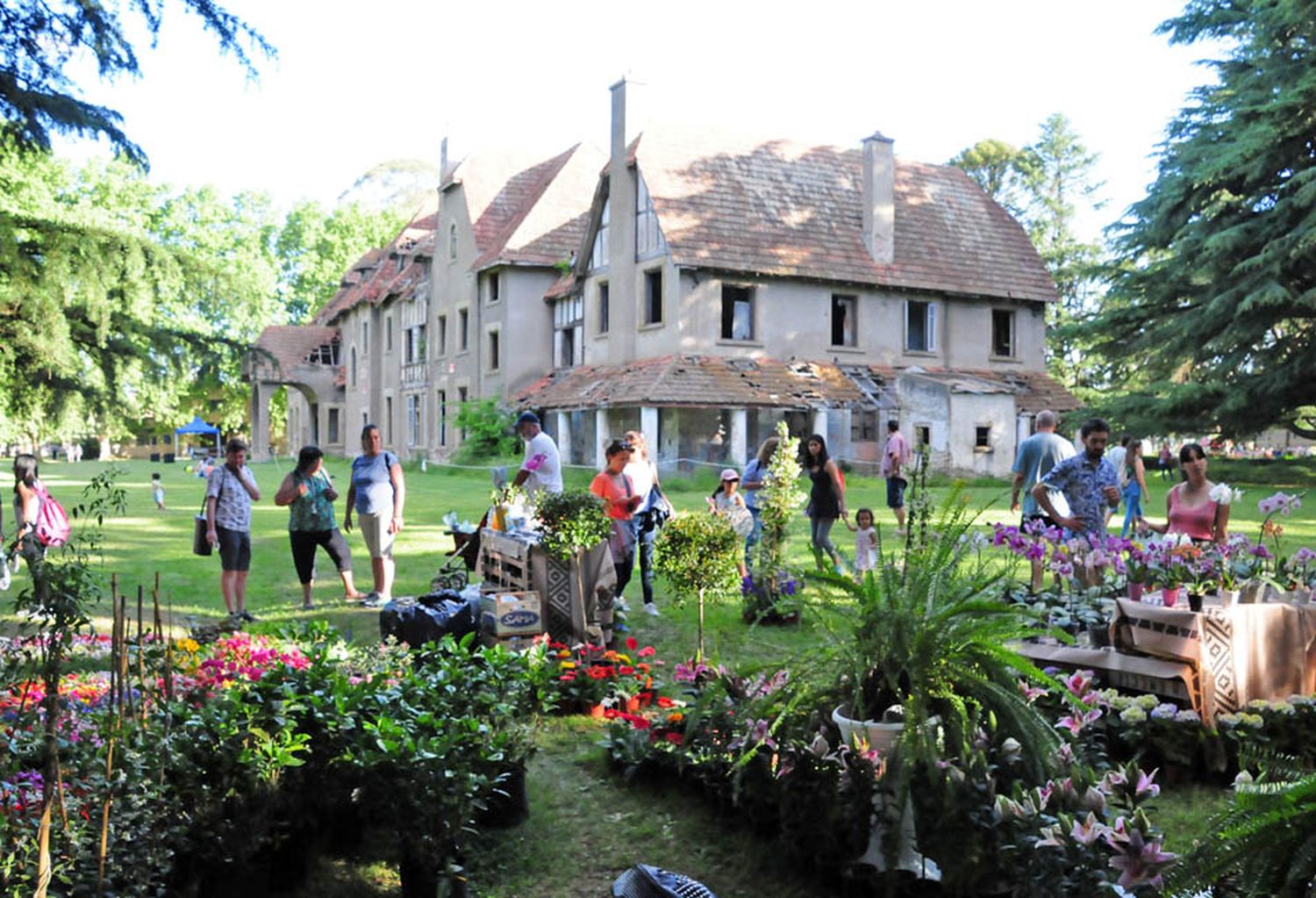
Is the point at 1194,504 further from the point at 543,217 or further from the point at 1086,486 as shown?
the point at 543,217

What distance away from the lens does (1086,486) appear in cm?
977

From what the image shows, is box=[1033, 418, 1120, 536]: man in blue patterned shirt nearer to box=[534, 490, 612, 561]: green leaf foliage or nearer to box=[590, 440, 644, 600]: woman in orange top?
box=[590, 440, 644, 600]: woman in orange top

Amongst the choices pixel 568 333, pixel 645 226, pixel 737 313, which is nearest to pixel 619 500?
pixel 737 313

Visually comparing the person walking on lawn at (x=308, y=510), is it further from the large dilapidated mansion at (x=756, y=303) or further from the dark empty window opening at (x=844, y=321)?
the dark empty window opening at (x=844, y=321)

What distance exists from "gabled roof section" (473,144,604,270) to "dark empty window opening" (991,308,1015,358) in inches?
557

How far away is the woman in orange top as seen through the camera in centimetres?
1019

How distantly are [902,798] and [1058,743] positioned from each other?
0.69m

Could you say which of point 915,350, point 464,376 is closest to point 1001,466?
point 915,350

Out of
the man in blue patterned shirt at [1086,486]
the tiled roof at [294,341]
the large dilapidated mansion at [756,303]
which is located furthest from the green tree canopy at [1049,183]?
the man in blue patterned shirt at [1086,486]

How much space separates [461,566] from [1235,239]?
2464cm

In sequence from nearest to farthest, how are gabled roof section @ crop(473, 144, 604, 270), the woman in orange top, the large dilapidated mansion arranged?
the woman in orange top
the large dilapidated mansion
gabled roof section @ crop(473, 144, 604, 270)

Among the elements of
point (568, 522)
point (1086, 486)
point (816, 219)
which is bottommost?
point (568, 522)

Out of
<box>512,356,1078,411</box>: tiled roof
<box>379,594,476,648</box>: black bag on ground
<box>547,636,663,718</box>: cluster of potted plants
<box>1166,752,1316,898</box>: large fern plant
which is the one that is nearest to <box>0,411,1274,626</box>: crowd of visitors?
<box>547,636,663,718</box>: cluster of potted plants

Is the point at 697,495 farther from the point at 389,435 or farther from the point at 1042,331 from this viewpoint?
the point at 389,435
